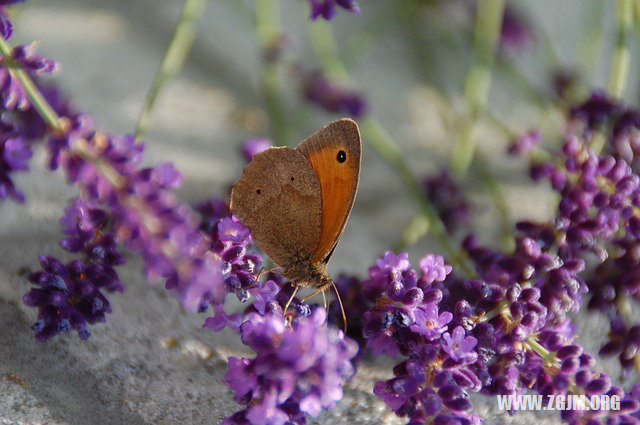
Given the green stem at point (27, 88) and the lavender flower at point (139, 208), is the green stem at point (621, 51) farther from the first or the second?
the green stem at point (27, 88)

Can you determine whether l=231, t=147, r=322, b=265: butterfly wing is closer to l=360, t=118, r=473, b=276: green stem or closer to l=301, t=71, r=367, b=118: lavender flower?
l=360, t=118, r=473, b=276: green stem

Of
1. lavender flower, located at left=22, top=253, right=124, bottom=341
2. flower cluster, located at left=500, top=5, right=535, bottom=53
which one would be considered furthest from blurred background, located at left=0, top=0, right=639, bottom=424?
lavender flower, located at left=22, top=253, right=124, bottom=341

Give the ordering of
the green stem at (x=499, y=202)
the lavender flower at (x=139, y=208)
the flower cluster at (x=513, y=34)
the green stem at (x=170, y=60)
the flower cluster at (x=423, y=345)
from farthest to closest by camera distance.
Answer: the flower cluster at (x=513, y=34) < the green stem at (x=499, y=202) < the green stem at (x=170, y=60) < the flower cluster at (x=423, y=345) < the lavender flower at (x=139, y=208)

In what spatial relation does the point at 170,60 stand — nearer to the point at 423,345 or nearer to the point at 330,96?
the point at 330,96

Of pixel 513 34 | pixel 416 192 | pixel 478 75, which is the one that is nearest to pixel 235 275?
pixel 416 192

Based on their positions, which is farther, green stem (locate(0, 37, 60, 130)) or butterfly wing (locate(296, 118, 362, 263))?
butterfly wing (locate(296, 118, 362, 263))

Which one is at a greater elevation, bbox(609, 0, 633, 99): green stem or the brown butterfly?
bbox(609, 0, 633, 99): green stem

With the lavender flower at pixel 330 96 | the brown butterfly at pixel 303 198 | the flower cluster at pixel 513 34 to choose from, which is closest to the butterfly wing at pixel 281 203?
the brown butterfly at pixel 303 198

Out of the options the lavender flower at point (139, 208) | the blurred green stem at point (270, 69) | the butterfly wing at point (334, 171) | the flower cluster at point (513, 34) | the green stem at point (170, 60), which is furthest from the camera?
the flower cluster at point (513, 34)
